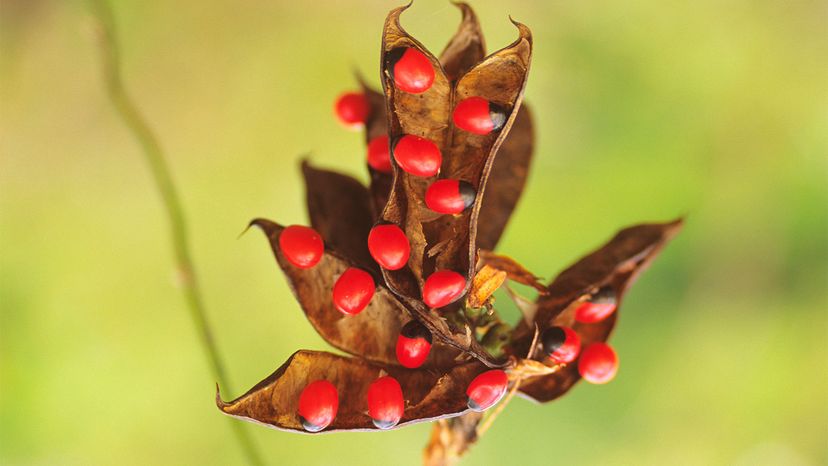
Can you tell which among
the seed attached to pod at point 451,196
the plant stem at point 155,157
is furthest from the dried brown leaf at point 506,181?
the plant stem at point 155,157

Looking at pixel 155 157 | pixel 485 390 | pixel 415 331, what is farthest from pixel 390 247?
pixel 155 157

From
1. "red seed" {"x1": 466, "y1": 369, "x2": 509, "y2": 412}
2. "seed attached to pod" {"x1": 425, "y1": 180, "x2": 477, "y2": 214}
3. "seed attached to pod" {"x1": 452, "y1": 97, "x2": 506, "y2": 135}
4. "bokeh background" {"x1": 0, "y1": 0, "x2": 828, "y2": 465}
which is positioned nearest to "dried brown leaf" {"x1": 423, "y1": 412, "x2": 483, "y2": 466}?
"red seed" {"x1": 466, "y1": 369, "x2": 509, "y2": 412}

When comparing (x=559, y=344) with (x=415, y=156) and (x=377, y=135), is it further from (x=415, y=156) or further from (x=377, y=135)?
(x=377, y=135)

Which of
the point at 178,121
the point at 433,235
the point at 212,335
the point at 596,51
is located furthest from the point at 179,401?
the point at 596,51

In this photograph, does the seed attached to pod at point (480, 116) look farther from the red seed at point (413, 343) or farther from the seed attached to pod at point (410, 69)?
the red seed at point (413, 343)

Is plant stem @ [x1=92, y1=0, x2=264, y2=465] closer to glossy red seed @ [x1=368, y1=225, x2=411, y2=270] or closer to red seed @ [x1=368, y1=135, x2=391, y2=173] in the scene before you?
red seed @ [x1=368, y1=135, x2=391, y2=173]
